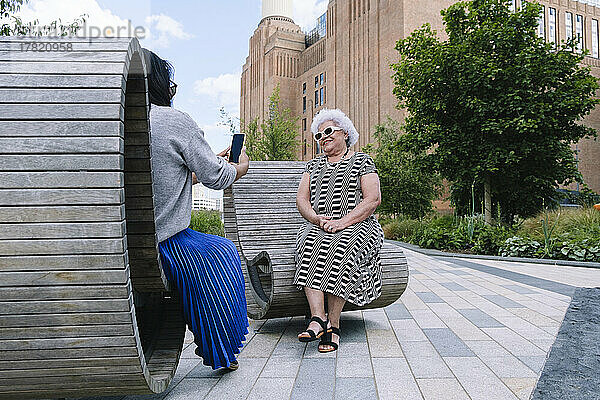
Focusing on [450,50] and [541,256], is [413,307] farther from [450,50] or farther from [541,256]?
[450,50]

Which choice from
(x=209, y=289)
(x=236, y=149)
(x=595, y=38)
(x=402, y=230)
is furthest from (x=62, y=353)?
(x=595, y=38)

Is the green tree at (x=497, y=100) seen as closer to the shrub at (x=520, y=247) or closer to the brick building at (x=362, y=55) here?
the shrub at (x=520, y=247)

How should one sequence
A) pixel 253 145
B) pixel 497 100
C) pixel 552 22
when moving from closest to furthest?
pixel 497 100 → pixel 253 145 → pixel 552 22

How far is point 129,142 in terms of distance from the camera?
1833 millimetres

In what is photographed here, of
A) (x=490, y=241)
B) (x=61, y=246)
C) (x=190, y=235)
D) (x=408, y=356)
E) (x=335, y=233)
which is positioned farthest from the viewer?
(x=490, y=241)

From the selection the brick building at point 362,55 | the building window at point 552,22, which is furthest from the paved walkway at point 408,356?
the building window at point 552,22

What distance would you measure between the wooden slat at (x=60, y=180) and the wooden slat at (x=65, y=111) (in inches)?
6.1

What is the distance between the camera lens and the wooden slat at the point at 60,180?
1324mm

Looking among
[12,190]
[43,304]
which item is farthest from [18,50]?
[43,304]

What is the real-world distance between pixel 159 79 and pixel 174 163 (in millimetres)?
414

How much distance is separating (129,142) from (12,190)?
0.56 m

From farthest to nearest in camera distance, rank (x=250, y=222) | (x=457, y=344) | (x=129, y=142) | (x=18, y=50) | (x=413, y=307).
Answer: (x=413, y=307) < (x=250, y=222) < (x=457, y=344) < (x=129, y=142) < (x=18, y=50)

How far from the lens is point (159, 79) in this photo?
7.62 feet

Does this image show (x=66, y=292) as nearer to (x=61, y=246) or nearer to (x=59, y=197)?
(x=61, y=246)
